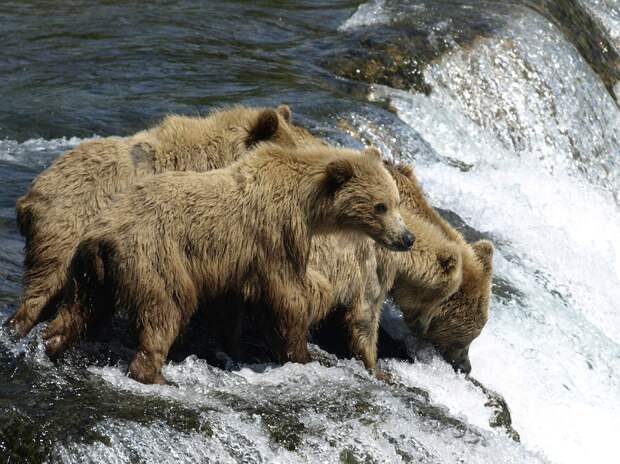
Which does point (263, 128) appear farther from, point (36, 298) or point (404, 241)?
point (36, 298)

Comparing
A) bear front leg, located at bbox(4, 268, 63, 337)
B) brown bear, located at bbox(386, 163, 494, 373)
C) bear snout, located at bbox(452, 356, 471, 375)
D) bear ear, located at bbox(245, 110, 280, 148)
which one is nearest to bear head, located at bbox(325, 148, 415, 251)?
bear ear, located at bbox(245, 110, 280, 148)

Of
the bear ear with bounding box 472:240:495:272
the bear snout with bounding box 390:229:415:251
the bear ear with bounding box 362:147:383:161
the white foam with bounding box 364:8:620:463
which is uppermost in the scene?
the bear ear with bounding box 362:147:383:161

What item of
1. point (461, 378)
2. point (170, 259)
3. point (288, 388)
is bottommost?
point (461, 378)

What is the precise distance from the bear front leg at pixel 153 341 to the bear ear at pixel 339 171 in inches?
45.4

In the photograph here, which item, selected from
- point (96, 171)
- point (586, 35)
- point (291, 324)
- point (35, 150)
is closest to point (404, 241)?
point (291, 324)

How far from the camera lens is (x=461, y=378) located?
848 centimetres

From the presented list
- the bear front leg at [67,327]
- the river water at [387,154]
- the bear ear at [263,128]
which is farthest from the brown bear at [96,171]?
the river water at [387,154]

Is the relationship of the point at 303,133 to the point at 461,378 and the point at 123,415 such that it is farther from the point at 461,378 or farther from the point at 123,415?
the point at 123,415

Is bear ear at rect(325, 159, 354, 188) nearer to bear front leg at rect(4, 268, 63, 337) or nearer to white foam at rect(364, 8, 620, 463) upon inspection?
bear front leg at rect(4, 268, 63, 337)

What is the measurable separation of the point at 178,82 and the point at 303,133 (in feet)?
16.2

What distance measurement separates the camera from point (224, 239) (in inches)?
266

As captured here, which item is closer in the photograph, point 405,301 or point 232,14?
point 405,301

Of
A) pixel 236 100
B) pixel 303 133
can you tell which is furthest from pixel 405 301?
pixel 236 100

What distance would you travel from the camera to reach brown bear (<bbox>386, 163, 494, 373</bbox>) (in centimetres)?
838
